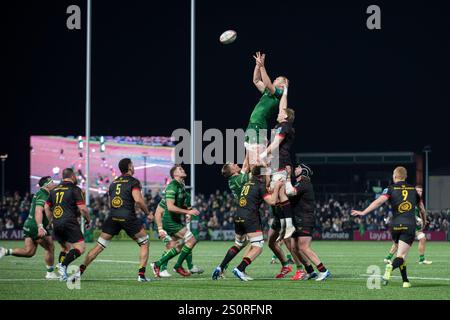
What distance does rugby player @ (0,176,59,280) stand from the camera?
20781 millimetres

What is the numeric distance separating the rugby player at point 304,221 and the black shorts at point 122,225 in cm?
343

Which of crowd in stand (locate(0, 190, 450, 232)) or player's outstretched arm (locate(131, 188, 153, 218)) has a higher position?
player's outstretched arm (locate(131, 188, 153, 218))

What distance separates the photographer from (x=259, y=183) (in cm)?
2020

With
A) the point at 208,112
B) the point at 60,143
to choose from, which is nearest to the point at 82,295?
the point at 60,143

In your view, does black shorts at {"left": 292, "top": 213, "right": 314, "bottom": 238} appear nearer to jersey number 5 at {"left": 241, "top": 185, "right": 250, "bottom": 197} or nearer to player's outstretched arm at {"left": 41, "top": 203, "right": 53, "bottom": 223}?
jersey number 5 at {"left": 241, "top": 185, "right": 250, "bottom": 197}

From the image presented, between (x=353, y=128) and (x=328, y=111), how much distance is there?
7.60ft

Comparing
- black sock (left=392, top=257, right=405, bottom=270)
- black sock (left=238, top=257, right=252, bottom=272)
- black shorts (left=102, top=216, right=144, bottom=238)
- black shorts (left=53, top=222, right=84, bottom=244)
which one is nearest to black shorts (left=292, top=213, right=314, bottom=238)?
black sock (left=238, top=257, right=252, bottom=272)

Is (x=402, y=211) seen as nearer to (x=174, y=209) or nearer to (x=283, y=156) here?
(x=283, y=156)

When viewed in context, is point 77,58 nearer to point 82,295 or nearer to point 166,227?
point 166,227

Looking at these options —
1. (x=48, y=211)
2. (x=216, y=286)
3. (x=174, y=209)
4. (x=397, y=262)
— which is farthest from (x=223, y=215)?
(x=397, y=262)

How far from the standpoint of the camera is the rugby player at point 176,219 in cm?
2112

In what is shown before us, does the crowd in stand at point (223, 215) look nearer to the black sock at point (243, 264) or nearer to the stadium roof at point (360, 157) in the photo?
the stadium roof at point (360, 157)

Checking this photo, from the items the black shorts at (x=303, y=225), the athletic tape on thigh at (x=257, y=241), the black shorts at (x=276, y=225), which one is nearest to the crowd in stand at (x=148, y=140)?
the black shorts at (x=276, y=225)

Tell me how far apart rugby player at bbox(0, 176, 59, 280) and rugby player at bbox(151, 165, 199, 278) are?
241 cm
